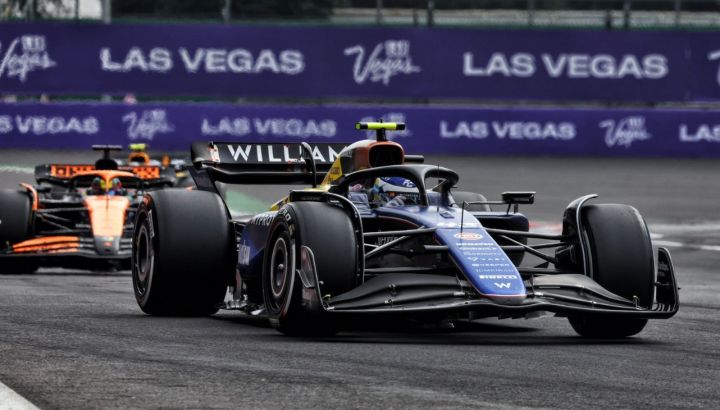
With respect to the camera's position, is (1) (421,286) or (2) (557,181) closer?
(1) (421,286)

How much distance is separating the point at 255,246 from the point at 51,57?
2422 cm

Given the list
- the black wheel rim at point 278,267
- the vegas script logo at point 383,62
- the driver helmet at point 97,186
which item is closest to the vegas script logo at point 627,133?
the vegas script logo at point 383,62

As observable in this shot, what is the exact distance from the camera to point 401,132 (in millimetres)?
32594

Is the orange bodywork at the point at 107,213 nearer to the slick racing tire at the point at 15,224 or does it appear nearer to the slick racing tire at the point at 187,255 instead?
the slick racing tire at the point at 15,224

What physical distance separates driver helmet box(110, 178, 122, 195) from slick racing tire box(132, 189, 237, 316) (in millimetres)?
7998

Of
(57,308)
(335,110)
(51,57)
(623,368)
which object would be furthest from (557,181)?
(623,368)

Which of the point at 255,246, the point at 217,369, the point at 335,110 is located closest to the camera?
the point at 217,369

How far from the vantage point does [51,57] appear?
3375 centimetres

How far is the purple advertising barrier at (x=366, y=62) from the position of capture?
3388 cm

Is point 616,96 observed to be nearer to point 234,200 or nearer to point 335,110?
point 335,110

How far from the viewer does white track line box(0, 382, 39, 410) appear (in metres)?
6.20

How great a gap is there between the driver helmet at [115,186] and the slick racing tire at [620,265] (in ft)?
33.0

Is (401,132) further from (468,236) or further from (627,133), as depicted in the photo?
(468,236)

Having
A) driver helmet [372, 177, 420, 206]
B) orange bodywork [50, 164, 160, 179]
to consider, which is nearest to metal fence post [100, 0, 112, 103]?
orange bodywork [50, 164, 160, 179]
